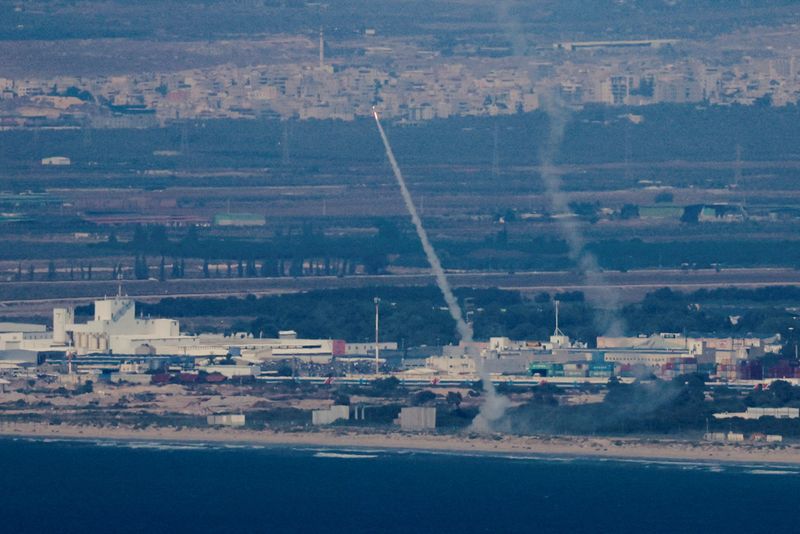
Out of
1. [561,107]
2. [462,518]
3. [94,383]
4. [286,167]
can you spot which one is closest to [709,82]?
[561,107]

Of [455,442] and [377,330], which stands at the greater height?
[377,330]

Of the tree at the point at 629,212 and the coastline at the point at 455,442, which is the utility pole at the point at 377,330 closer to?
the coastline at the point at 455,442

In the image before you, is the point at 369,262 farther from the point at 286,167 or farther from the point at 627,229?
the point at 286,167

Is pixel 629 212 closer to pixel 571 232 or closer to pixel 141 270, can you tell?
pixel 571 232

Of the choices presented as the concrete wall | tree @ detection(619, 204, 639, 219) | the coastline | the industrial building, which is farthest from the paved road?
the concrete wall

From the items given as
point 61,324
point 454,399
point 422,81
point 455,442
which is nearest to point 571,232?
point 61,324

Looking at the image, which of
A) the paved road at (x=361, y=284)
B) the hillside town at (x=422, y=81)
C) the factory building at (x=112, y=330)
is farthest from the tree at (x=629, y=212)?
the factory building at (x=112, y=330)
